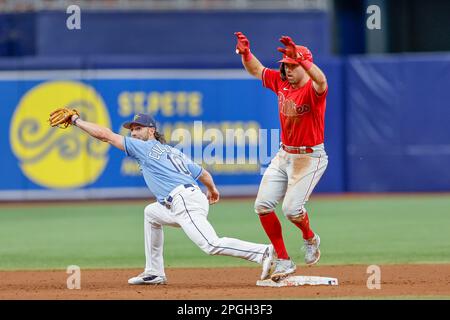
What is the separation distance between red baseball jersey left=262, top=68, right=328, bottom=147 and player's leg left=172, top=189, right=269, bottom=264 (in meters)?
0.96

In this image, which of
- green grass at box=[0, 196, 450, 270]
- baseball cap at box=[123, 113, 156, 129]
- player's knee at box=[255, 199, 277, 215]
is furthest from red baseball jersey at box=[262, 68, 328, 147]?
green grass at box=[0, 196, 450, 270]

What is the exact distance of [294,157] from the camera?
9.07m

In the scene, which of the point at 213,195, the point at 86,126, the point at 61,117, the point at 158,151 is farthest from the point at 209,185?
the point at 61,117

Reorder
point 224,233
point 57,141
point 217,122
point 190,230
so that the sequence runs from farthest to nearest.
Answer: point 217,122, point 57,141, point 224,233, point 190,230

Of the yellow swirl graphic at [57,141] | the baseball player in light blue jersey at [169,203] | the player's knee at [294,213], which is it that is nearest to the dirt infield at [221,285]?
the baseball player in light blue jersey at [169,203]

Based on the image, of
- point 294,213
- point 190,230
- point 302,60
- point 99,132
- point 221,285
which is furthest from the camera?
point 221,285

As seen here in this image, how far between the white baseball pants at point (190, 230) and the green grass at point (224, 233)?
182 centimetres

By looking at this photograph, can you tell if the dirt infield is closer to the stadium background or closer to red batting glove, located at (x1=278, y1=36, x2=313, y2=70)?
red batting glove, located at (x1=278, y1=36, x2=313, y2=70)

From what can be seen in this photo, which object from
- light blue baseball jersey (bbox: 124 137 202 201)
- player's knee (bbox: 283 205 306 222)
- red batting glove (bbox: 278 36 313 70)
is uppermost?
red batting glove (bbox: 278 36 313 70)

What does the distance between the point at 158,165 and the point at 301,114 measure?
1.31 metres

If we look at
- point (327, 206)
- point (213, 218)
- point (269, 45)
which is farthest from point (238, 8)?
point (213, 218)

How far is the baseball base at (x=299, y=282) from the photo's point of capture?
29.3 ft

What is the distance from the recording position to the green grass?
11500 millimetres

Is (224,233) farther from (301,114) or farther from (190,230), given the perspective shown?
(301,114)
